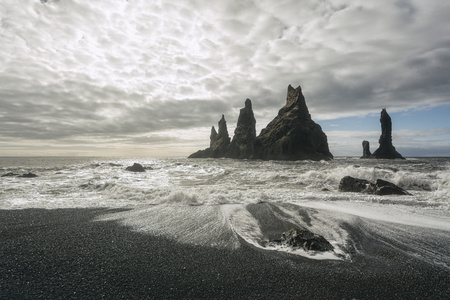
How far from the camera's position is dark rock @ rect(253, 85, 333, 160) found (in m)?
68.9

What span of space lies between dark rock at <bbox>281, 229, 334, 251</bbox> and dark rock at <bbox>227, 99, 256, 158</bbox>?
81068 millimetres

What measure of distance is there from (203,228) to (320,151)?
7885 cm

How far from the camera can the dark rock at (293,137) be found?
68.9m

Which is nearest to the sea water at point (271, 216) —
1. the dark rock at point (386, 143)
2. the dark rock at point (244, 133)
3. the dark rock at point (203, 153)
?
the dark rock at point (244, 133)

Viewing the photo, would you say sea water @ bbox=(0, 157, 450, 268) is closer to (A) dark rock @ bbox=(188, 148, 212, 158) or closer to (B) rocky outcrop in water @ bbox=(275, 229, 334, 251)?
(B) rocky outcrop in water @ bbox=(275, 229, 334, 251)

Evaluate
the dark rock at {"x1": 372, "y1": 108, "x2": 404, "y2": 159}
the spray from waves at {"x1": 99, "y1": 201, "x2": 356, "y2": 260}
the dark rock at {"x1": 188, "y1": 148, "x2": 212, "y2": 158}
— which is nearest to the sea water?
the spray from waves at {"x1": 99, "y1": 201, "x2": 356, "y2": 260}

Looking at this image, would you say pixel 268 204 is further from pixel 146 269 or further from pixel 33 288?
pixel 33 288

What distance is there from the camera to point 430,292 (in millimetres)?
2297

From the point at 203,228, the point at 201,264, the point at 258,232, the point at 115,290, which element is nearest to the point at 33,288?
the point at 115,290

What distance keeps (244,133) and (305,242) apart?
86.9 m

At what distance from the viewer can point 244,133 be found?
89562 mm

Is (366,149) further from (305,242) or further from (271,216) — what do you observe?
(305,242)

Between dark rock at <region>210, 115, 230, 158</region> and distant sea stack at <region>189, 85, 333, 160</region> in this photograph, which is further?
dark rock at <region>210, 115, 230, 158</region>

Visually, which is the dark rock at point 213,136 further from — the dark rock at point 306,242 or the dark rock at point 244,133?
the dark rock at point 306,242
